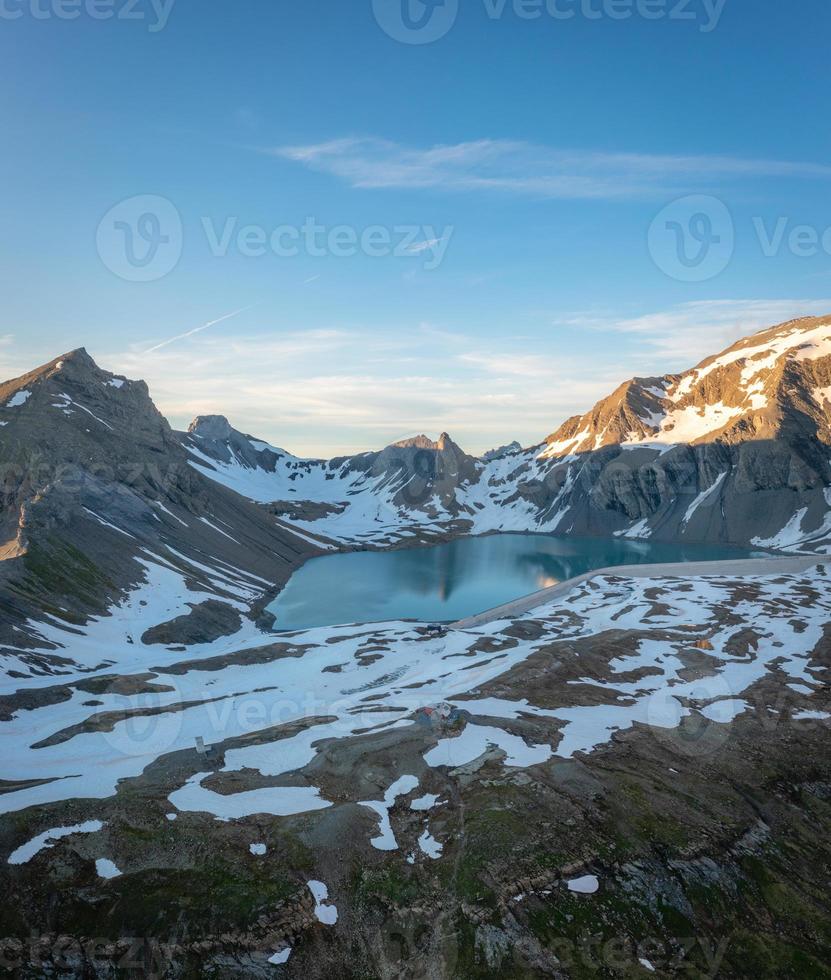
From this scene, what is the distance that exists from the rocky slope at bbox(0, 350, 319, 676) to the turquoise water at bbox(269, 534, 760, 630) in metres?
9.29

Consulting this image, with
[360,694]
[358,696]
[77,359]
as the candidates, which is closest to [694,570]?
[360,694]

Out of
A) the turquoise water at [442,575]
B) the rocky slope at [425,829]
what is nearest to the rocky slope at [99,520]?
the turquoise water at [442,575]

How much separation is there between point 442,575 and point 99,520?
76028 millimetres

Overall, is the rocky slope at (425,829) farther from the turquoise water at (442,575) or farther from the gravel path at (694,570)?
the turquoise water at (442,575)

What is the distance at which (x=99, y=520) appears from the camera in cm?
8900

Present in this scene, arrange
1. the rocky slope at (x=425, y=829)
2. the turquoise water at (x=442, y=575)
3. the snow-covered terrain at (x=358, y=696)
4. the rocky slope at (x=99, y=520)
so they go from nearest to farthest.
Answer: the rocky slope at (x=425, y=829) < the snow-covered terrain at (x=358, y=696) < the rocky slope at (x=99, y=520) < the turquoise water at (x=442, y=575)

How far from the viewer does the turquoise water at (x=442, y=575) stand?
99.6m

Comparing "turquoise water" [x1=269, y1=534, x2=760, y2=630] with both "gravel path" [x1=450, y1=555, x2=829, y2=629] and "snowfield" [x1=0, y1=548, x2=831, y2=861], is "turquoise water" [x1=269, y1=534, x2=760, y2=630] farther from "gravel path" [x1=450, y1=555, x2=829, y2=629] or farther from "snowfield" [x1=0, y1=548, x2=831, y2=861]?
"snowfield" [x1=0, y1=548, x2=831, y2=861]

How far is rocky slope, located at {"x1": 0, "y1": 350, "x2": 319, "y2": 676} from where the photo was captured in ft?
212

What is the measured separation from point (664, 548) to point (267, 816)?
164m

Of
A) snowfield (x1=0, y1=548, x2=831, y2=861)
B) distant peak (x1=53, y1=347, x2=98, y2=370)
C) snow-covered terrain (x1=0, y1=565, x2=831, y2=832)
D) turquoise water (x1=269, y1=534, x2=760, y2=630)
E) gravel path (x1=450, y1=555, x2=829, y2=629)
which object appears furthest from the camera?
distant peak (x1=53, y1=347, x2=98, y2=370)

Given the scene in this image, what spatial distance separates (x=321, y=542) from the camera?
176 m

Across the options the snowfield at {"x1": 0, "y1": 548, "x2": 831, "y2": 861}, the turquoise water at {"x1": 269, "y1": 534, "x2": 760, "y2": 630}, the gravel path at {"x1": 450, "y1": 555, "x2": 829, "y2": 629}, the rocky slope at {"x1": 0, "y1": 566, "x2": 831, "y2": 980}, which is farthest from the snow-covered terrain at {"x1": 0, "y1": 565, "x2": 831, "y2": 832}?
the turquoise water at {"x1": 269, "y1": 534, "x2": 760, "y2": 630}

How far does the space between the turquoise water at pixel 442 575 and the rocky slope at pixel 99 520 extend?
366 inches
